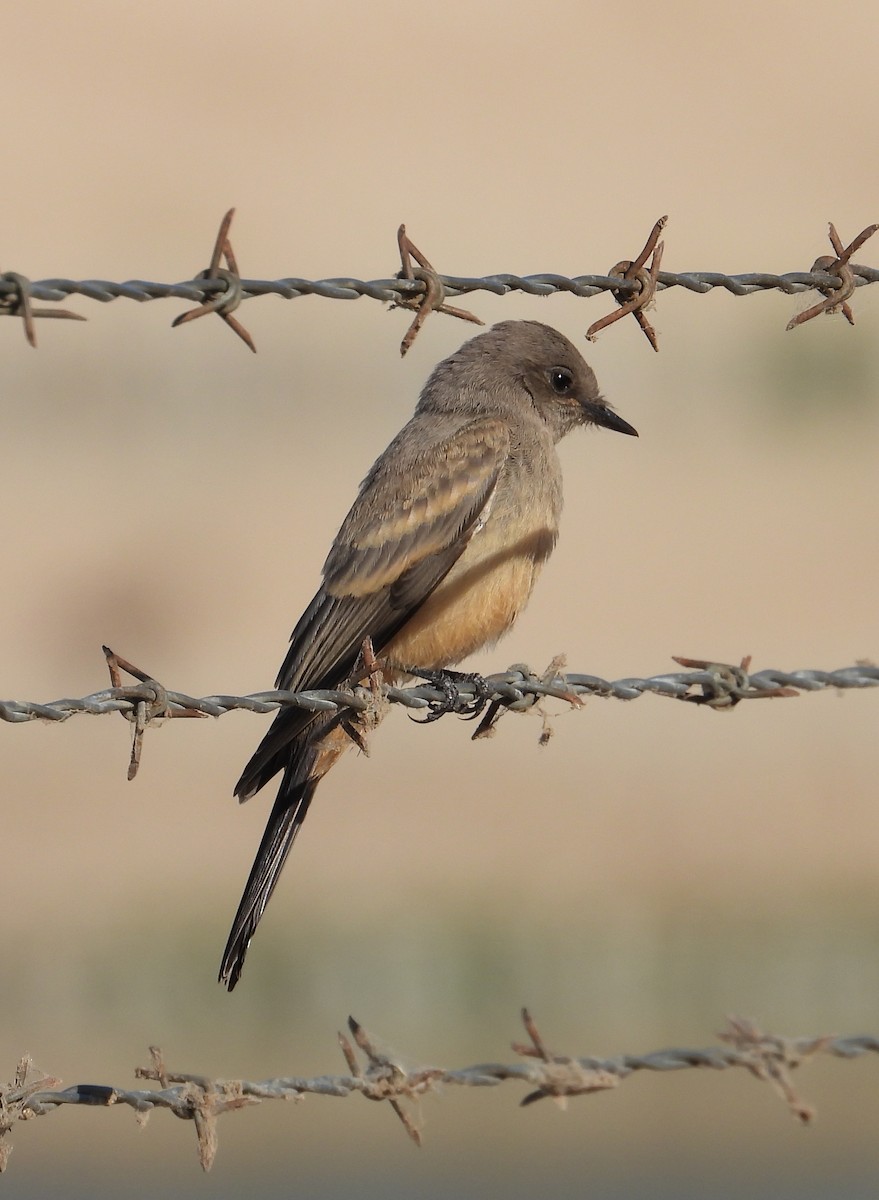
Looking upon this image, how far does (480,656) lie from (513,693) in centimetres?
661

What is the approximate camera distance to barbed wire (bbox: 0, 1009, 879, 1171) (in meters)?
3.61

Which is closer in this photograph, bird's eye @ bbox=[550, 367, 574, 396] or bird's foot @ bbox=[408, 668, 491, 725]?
bird's foot @ bbox=[408, 668, 491, 725]

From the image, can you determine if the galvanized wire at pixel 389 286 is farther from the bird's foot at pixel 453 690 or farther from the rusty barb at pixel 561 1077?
the rusty barb at pixel 561 1077

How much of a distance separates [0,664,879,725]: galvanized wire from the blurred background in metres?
4.63

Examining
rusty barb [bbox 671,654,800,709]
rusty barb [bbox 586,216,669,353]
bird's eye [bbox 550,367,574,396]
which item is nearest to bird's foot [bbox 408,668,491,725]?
rusty barb [bbox 671,654,800,709]

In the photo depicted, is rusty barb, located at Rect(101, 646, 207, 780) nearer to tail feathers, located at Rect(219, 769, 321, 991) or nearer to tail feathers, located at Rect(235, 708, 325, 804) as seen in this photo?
tail feathers, located at Rect(235, 708, 325, 804)

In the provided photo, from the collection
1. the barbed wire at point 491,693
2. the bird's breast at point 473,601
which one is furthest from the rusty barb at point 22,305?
the bird's breast at point 473,601

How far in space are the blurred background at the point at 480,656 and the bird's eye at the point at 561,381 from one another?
11.4ft

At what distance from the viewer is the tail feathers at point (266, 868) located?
5.62 metres

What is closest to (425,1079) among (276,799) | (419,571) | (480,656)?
(276,799)

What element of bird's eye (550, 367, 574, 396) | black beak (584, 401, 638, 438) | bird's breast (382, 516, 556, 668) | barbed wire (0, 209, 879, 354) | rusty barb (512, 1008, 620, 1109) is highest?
bird's eye (550, 367, 574, 396)

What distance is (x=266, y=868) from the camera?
592 centimetres

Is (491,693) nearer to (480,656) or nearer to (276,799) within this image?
(276,799)

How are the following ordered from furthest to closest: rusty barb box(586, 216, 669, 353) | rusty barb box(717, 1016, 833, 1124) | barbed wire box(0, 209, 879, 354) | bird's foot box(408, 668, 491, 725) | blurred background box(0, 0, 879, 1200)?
blurred background box(0, 0, 879, 1200) < bird's foot box(408, 668, 491, 725) < rusty barb box(586, 216, 669, 353) < barbed wire box(0, 209, 879, 354) < rusty barb box(717, 1016, 833, 1124)
